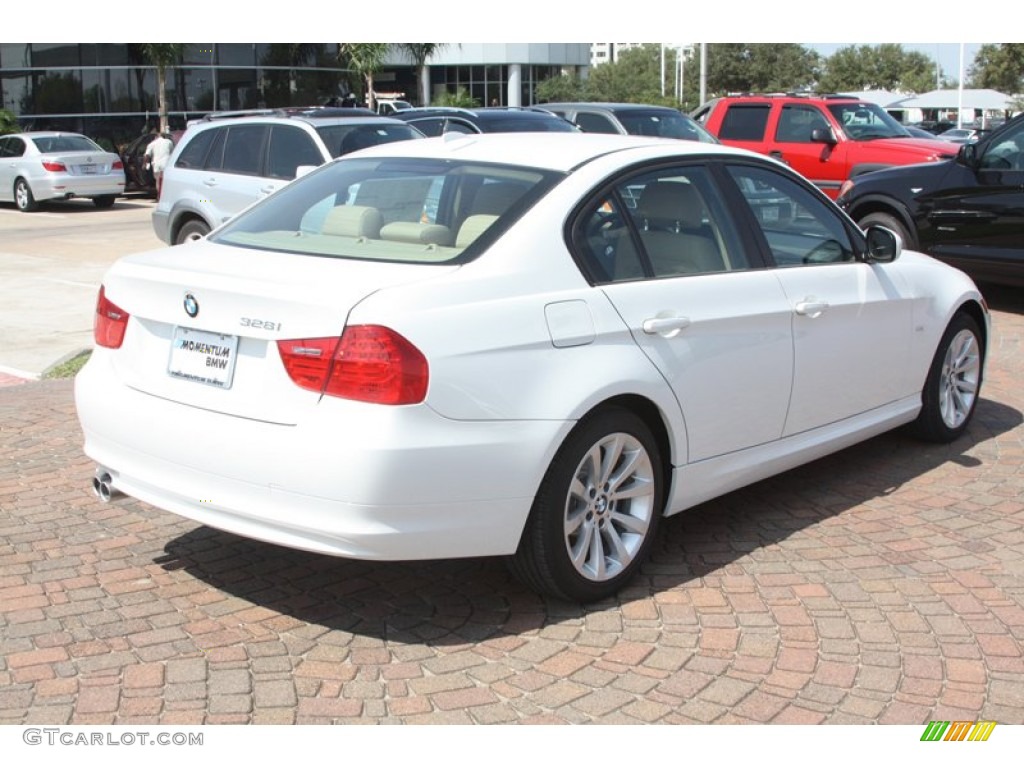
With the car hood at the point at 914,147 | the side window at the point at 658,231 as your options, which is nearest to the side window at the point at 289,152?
the side window at the point at 658,231

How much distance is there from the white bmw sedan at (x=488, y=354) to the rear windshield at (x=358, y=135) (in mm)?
6916

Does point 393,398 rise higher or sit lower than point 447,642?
higher

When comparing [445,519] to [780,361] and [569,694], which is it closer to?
[569,694]

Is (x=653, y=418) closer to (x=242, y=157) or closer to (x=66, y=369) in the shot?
(x=66, y=369)

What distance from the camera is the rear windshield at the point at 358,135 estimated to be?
12.3m

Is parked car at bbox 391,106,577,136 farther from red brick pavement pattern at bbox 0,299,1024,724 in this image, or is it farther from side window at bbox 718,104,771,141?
red brick pavement pattern at bbox 0,299,1024,724

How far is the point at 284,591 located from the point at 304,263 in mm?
1285

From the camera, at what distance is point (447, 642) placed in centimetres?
438

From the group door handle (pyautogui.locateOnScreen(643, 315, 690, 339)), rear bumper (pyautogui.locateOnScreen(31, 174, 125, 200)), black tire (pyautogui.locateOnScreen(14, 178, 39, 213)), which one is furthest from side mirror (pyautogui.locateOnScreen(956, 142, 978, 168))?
black tire (pyautogui.locateOnScreen(14, 178, 39, 213))

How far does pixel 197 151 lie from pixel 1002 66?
48.5 metres

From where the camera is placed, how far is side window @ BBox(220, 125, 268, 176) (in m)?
12.6

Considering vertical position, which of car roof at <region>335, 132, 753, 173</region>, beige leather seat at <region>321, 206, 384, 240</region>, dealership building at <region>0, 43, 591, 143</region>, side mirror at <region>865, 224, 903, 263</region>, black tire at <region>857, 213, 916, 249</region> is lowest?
black tire at <region>857, 213, 916, 249</region>

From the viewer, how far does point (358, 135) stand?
12.6m

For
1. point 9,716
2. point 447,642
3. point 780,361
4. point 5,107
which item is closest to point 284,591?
point 447,642
